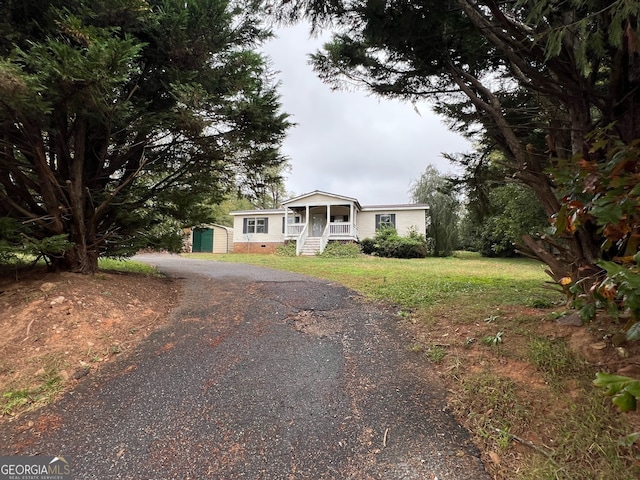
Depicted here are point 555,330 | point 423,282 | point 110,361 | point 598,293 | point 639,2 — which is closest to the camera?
point 598,293

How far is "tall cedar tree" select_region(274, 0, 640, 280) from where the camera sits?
2.27 m

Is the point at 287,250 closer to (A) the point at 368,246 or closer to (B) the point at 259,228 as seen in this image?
(B) the point at 259,228

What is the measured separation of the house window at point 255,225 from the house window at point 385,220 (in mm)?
8295

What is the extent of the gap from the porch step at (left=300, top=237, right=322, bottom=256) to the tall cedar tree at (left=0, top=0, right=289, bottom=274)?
11897 mm

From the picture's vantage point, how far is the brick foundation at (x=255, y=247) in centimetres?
2247

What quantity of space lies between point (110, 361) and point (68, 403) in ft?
2.17

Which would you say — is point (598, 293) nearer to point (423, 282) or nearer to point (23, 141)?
point (423, 282)

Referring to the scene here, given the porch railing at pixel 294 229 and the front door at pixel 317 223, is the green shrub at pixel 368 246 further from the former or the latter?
the porch railing at pixel 294 229

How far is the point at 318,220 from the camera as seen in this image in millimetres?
22344

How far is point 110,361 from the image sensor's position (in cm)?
319

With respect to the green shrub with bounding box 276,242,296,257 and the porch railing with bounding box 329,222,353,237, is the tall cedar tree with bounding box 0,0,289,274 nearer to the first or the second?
the green shrub with bounding box 276,242,296,257

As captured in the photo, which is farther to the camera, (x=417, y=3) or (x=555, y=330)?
(x=417, y=3)

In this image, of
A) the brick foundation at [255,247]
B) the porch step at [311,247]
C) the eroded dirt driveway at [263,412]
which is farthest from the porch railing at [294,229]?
the eroded dirt driveway at [263,412]

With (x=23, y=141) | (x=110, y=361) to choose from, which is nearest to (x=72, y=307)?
(x=110, y=361)
